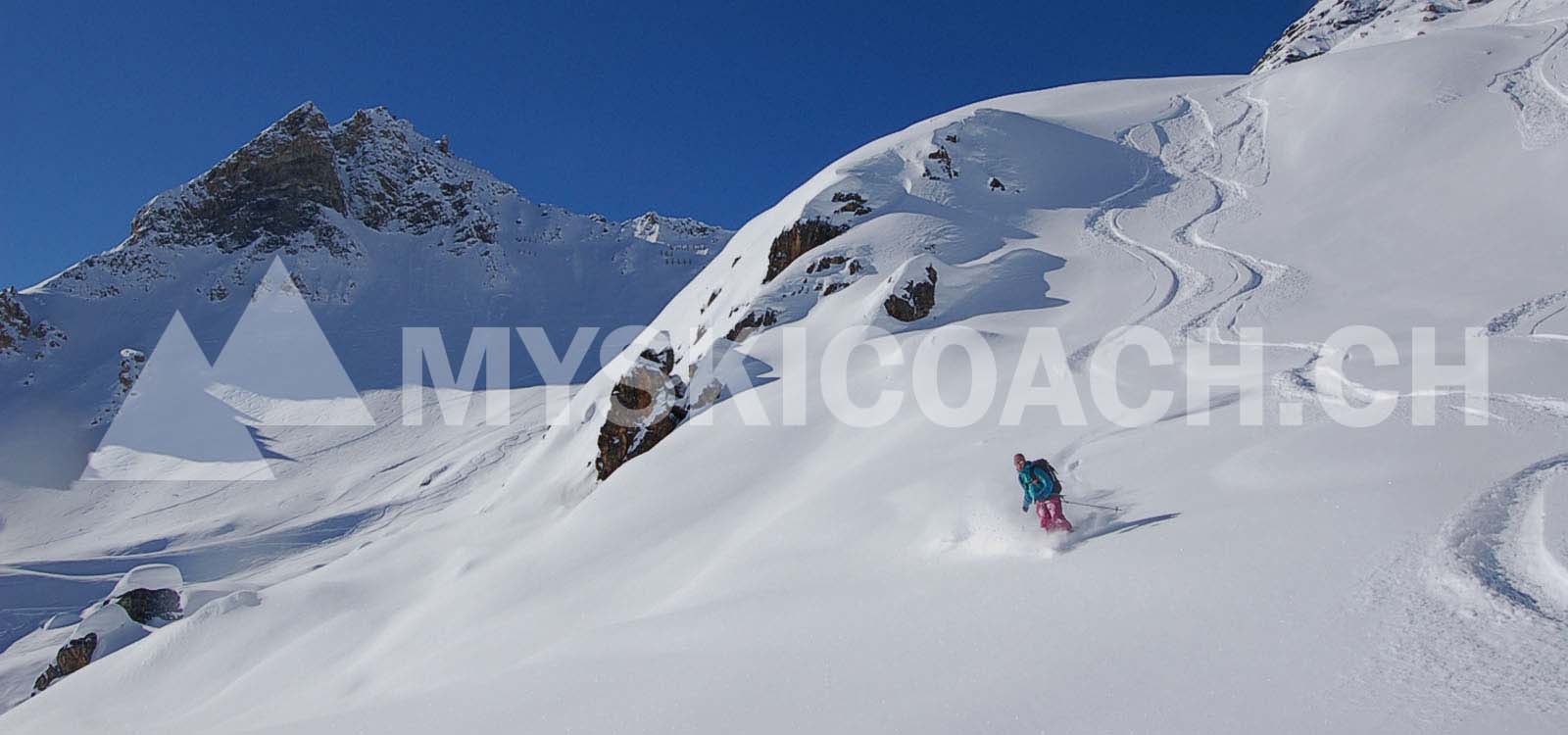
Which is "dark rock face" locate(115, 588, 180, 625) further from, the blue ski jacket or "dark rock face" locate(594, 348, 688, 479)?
the blue ski jacket

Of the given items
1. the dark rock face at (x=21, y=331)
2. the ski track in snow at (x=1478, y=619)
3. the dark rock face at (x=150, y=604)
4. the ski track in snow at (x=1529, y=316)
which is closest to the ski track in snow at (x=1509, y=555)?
the ski track in snow at (x=1478, y=619)

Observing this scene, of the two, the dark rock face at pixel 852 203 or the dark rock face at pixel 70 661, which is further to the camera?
the dark rock face at pixel 852 203

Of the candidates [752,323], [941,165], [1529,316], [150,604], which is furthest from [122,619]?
[1529,316]

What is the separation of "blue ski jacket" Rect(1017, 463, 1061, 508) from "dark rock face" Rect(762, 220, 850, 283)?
1724 centimetres

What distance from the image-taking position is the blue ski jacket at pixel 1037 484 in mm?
7086

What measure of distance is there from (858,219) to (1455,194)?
1471cm

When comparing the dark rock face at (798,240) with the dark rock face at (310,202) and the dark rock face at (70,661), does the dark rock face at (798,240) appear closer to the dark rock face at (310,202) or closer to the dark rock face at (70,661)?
the dark rock face at (70,661)

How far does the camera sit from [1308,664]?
384 centimetres

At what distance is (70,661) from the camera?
64.0ft

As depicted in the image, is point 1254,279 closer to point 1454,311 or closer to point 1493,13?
point 1454,311

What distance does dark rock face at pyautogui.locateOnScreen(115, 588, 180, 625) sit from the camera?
21.0 m

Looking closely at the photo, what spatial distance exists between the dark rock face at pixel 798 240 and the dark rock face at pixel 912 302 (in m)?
5.41

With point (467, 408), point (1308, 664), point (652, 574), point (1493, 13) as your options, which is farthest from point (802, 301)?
point (1493, 13)

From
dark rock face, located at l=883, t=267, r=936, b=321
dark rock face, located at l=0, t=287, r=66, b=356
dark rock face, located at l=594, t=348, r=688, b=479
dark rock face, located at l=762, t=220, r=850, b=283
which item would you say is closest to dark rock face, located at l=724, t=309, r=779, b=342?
dark rock face, located at l=594, t=348, r=688, b=479
